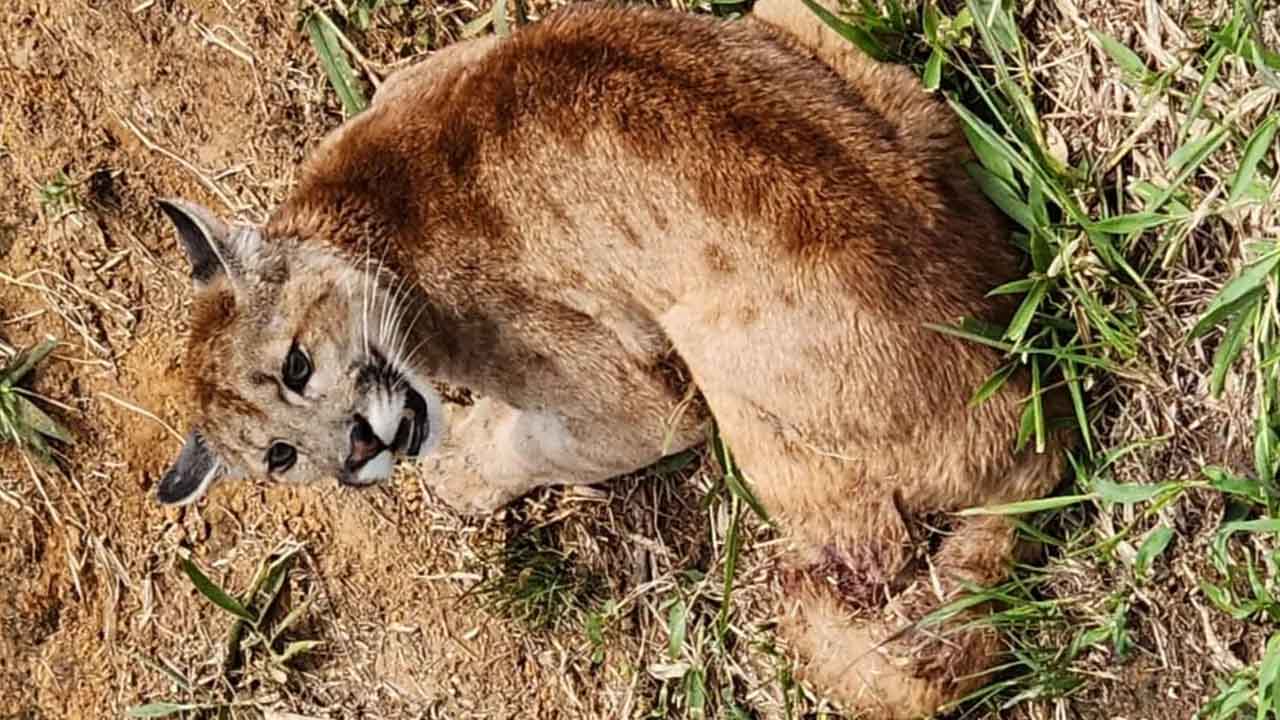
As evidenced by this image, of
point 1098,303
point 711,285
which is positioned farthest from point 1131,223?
point 711,285

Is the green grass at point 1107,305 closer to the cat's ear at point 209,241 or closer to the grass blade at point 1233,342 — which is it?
the grass blade at point 1233,342

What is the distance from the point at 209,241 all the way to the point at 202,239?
8cm

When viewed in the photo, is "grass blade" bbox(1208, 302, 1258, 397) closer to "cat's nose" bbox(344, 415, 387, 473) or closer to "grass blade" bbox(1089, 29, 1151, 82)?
"grass blade" bbox(1089, 29, 1151, 82)

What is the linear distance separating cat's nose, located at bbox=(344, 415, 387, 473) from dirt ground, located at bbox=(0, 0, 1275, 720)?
2.96 ft

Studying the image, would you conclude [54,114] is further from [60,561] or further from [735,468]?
[735,468]

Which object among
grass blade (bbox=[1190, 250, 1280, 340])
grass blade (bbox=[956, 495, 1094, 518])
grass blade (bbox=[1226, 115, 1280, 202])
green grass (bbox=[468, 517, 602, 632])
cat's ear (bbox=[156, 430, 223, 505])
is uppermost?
grass blade (bbox=[1226, 115, 1280, 202])

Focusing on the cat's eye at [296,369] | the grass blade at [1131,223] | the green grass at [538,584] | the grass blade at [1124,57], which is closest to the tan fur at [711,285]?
the cat's eye at [296,369]

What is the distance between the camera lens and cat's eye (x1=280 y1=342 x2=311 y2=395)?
443 centimetres

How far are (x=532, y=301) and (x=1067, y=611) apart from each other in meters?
1.66

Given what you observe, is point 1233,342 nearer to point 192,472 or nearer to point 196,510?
point 192,472

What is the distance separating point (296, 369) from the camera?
445cm

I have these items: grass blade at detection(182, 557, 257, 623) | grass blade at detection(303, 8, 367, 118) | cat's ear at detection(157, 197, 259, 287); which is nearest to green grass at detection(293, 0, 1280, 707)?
cat's ear at detection(157, 197, 259, 287)

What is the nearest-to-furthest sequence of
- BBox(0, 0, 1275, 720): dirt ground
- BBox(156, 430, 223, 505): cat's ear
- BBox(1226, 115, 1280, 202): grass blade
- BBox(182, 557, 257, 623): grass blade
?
BBox(1226, 115, 1280, 202): grass blade, BBox(156, 430, 223, 505): cat's ear, BBox(0, 0, 1275, 720): dirt ground, BBox(182, 557, 257, 623): grass blade

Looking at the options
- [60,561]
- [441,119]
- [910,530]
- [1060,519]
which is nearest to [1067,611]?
[1060,519]
